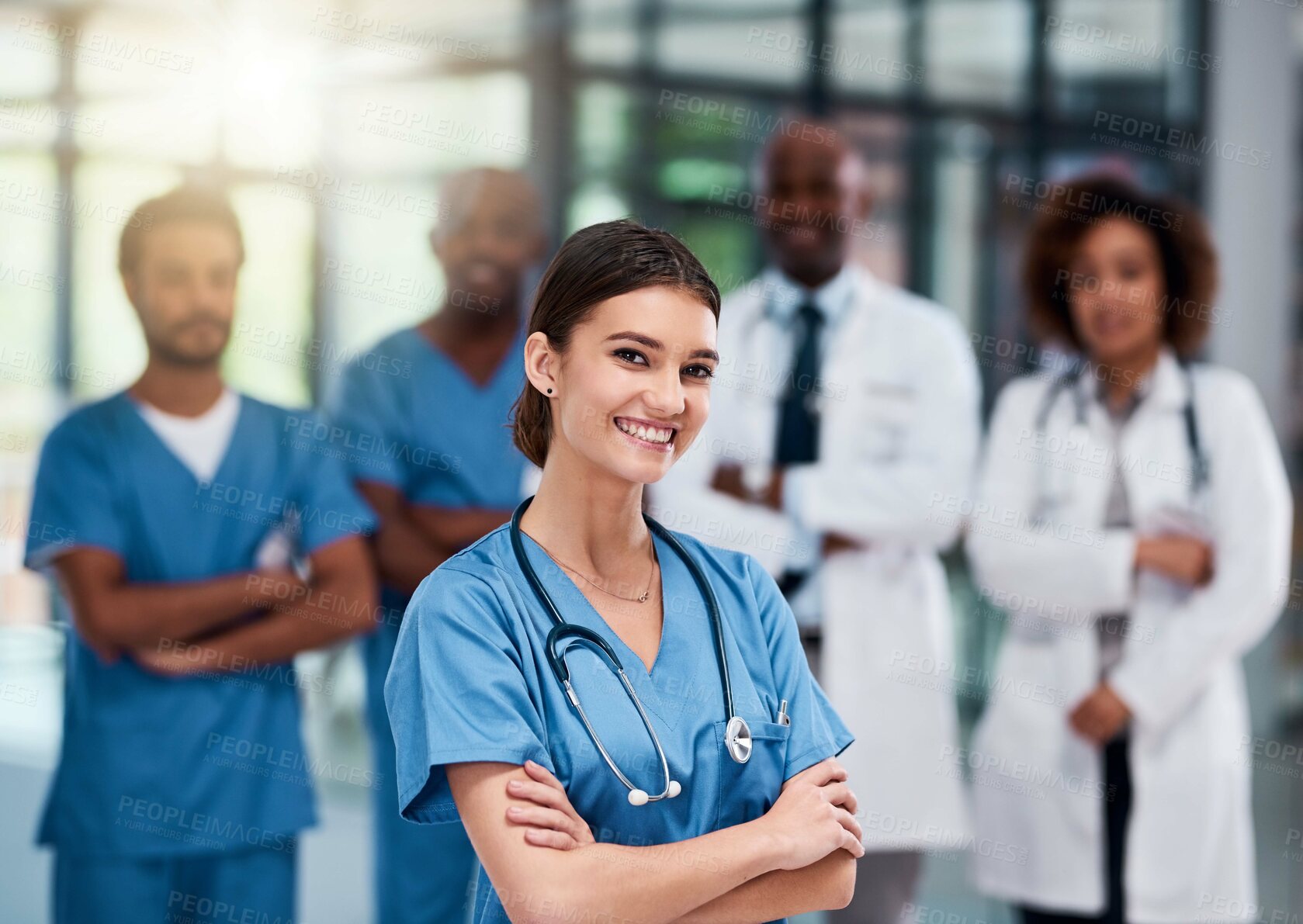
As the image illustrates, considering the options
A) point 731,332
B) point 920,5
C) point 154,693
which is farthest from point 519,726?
point 920,5

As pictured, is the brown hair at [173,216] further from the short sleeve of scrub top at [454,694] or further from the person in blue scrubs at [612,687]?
the short sleeve of scrub top at [454,694]

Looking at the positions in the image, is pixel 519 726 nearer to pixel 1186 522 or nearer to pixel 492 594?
pixel 492 594

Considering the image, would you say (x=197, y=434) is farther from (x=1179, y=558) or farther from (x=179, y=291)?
(x=1179, y=558)

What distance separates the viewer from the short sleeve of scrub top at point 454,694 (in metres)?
1.14

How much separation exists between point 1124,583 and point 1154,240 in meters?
0.72

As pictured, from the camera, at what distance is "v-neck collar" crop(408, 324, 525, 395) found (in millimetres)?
2539

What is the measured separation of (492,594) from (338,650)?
53.2 inches

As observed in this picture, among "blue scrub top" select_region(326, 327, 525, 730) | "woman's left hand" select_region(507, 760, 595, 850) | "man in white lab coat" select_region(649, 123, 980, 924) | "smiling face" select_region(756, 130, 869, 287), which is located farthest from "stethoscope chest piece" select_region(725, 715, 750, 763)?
"smiling face" select_region(756, 130, 869, 287)

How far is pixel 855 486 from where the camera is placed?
8.15 feet

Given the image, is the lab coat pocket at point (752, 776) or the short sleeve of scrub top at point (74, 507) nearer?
the lab coat pocket at point (752, 776)

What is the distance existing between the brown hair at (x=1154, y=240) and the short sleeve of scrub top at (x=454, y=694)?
1.77 metres

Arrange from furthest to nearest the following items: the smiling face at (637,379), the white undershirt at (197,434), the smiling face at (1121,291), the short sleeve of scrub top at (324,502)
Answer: the smiling face at (1121,291) → the short sleeve of scrub top at (324,502) → the white undershirt at (197,434) → the smiling face at (637,379)

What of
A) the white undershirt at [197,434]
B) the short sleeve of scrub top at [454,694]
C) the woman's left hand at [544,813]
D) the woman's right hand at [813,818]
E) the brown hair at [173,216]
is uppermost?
the brown hair at [173,216]

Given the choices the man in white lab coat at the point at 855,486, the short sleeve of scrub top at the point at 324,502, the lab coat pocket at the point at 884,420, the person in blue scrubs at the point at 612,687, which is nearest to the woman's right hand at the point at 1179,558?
the man in white lab coat at the point at 855,486
